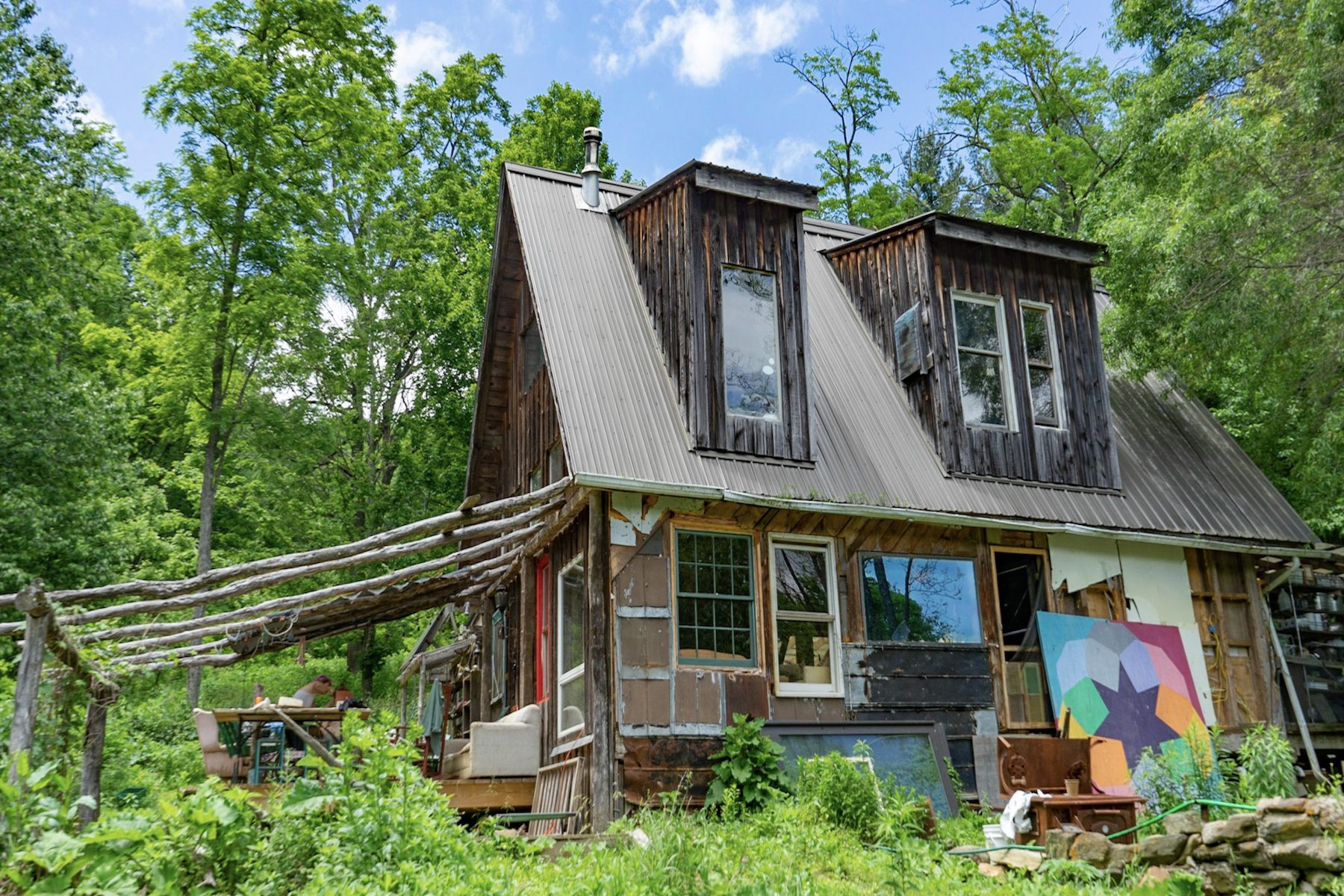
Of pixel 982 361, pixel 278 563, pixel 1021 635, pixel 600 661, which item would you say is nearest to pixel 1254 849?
pixel 600 661

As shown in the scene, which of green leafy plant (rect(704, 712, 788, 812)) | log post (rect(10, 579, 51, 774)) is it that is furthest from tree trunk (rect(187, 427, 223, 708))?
green leafy plant (rect(704, 712, 788, 812))

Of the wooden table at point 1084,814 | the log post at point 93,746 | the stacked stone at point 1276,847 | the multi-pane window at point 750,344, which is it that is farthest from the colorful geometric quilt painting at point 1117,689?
the log post at point 93,746

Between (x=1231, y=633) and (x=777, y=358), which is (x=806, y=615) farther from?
(x=1231, y=633)

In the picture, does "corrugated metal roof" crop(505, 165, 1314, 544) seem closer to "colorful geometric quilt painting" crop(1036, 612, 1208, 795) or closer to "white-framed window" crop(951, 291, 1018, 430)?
"white-framed window" crop(951, 291, 1018, 430)

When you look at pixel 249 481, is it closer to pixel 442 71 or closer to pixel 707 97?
pixel 442 71

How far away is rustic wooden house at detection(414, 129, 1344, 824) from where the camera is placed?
10062mm

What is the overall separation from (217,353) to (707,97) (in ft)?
49.9

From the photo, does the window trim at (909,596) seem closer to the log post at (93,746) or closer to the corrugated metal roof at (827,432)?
the corrugated metal roof at (827,432)

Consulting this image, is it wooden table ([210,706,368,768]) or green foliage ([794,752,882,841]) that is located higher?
wooden table ([210,706,368,768])

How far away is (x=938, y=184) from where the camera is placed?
31.6 m

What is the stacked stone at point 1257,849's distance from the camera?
6.04m

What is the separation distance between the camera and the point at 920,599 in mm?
11203

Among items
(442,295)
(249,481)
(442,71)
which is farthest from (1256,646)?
(442,71)

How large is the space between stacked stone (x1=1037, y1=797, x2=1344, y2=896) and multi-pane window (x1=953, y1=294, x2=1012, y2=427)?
642 cm
